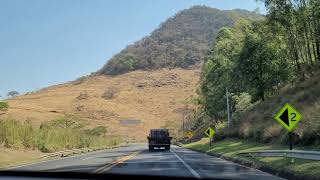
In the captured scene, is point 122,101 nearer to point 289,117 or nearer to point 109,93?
point 109,93

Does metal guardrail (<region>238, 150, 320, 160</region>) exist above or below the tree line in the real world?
below

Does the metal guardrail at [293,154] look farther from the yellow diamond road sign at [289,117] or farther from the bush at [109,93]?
the bush at [109,93]

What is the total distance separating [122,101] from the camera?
155125 millimetres

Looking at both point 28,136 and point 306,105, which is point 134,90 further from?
point 306,105

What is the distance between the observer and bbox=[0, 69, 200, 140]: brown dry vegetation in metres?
138

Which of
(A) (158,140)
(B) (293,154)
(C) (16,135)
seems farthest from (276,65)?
(B) (293,154)

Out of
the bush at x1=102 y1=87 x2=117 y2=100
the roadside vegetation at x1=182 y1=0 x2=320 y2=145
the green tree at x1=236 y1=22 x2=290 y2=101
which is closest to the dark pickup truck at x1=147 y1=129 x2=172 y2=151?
the roadside vegetation at x1=182 y1=0 x2=320 y2=145

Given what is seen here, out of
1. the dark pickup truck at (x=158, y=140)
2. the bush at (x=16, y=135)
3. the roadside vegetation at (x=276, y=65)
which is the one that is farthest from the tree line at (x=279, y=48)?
the bush at (x=16, y=135)

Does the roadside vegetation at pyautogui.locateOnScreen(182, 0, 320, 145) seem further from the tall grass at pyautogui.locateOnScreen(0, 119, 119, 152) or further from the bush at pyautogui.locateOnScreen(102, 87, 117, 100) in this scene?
the bush at pyautogui.locateOnScreen(102, 87, 117, 100)

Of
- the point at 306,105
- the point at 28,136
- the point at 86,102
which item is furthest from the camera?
the point at 86,102

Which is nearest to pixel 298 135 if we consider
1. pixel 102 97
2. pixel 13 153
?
pixel 13 153

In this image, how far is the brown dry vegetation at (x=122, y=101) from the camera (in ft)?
454

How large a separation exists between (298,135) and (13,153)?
69.8 feet

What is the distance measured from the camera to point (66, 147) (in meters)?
62.4
